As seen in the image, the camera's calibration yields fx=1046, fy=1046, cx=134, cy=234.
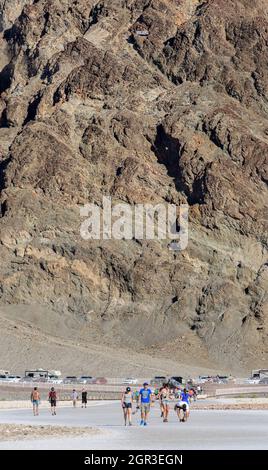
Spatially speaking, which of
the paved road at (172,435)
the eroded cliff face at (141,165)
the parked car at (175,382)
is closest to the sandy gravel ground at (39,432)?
the paved road at (172,435)

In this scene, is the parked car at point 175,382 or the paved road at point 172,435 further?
the parked car at point 175,382

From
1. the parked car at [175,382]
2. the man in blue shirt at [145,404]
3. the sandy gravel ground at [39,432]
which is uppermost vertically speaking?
the sandy gravel ground at [39,432]

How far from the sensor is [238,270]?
411 feet

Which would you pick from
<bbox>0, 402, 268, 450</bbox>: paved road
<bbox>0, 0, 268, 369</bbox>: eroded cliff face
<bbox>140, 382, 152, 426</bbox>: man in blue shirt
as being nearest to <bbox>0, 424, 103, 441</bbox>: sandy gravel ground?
<bbox>0, 402, 268, 450</bbox>: paved road

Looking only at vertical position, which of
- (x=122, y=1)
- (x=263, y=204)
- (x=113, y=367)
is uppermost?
(x=122, y=1)

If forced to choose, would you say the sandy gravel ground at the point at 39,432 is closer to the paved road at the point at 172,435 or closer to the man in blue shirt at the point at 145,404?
the paved road at the point at 172,435

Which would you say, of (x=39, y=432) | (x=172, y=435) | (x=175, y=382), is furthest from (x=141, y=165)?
(x=172, y=435)

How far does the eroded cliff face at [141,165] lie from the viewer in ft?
393

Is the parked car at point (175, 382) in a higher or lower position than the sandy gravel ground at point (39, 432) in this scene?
lower

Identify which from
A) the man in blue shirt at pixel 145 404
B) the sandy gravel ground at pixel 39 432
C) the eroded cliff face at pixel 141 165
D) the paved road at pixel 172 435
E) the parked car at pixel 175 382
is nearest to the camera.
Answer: the paved road at pixel 172 435
